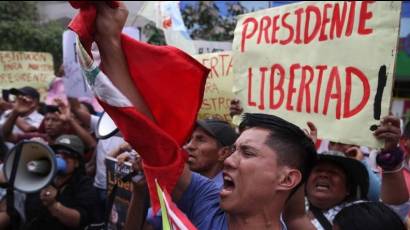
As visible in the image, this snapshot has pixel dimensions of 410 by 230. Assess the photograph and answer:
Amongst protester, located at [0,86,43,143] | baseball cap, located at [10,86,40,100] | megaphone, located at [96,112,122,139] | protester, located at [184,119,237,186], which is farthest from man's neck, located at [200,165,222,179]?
baseball cap, located at [10,86,40,100]

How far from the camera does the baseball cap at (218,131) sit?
110 inches

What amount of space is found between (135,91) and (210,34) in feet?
34.4

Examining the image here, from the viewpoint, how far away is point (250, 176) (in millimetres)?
1626

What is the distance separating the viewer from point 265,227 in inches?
65.7

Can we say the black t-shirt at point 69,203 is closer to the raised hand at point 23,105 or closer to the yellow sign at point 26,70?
the raised hand at point 23,105

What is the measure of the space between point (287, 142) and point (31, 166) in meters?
1.88

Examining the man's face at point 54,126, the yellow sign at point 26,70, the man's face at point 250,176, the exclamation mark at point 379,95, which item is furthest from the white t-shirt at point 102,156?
the man's face at point 250,176

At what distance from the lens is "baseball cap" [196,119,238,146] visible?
2.80m

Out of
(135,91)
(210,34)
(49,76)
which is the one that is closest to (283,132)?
(135,91)

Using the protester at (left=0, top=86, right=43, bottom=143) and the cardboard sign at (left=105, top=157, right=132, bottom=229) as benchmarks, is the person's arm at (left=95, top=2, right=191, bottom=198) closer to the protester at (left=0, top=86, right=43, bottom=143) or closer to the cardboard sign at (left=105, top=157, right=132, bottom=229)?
the cardboard sign at (left=105, top=157, right=132, bottom=229)

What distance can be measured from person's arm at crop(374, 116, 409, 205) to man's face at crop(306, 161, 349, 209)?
0.69 ft

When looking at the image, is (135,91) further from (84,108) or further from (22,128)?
(22,128)

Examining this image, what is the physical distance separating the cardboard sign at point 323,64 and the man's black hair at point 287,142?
2.52ft

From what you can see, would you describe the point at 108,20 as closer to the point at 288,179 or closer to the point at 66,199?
Answer: the point at 288,179
